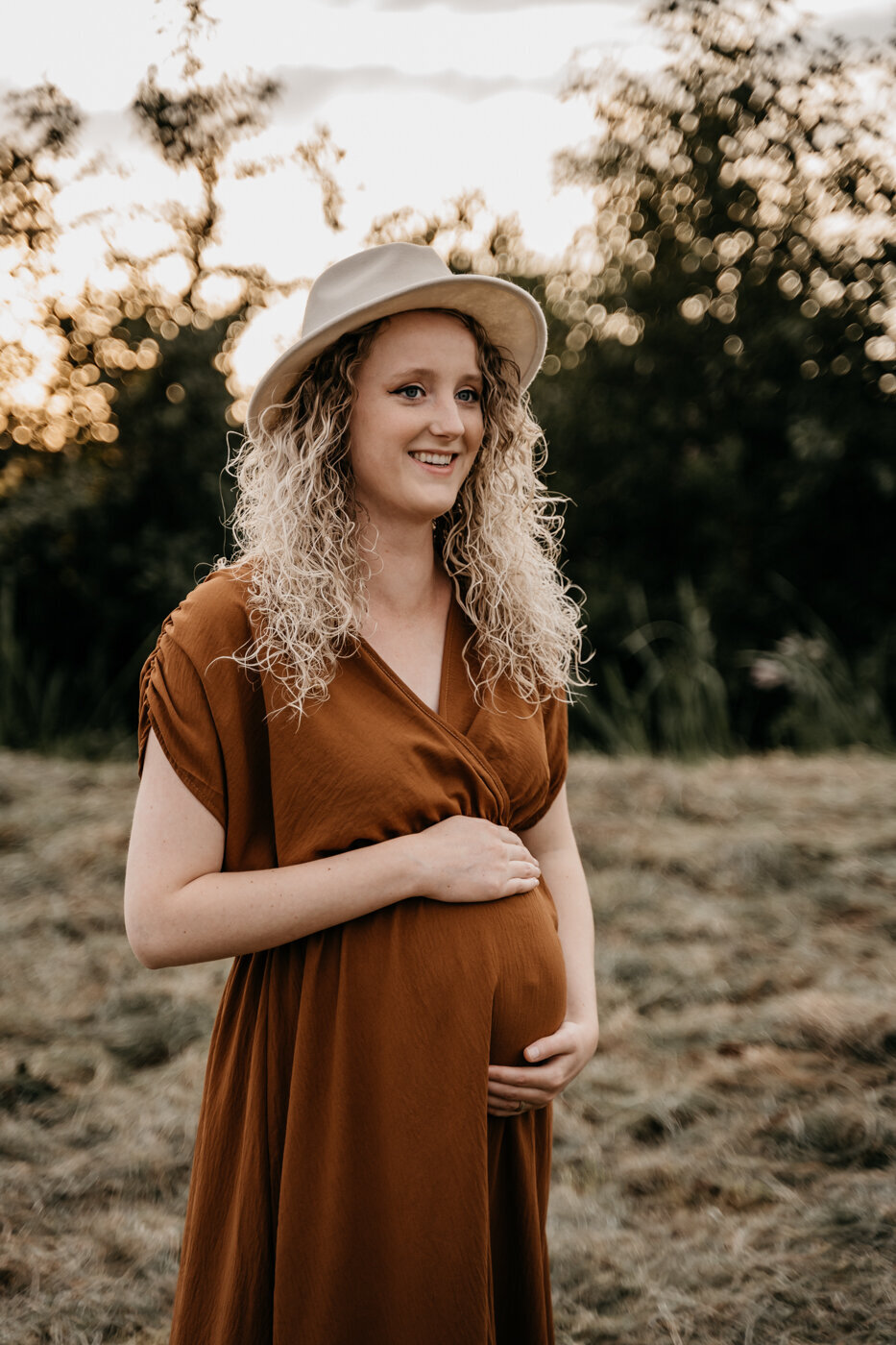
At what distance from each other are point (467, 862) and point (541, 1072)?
337mm

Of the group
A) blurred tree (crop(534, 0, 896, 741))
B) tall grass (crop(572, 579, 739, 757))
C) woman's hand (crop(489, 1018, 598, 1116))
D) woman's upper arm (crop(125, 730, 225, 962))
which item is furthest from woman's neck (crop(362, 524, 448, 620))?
blurred tree (crop(534, 0, 896, 741))

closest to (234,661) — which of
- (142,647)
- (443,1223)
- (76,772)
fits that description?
(443,1223)

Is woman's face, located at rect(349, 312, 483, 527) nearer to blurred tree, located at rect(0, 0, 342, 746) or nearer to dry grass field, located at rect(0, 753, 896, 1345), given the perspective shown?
dry grass field, located at rect(0, 753, 896, 1345)

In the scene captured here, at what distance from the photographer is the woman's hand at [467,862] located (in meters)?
1.46

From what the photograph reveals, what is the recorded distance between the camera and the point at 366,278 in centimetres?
157

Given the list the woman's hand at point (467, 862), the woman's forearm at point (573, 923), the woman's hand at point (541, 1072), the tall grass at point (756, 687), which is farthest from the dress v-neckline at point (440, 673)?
the tall grass at point (756, 687)

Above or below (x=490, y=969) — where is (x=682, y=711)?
above

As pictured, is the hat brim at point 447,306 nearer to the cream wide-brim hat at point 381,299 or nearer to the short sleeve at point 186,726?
the cream wide-brim hat at point 381,299

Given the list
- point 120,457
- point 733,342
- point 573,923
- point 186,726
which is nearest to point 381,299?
point 186,726

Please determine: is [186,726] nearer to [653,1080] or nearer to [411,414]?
[411,414]

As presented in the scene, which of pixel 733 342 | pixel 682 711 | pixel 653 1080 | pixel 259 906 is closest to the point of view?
pixel 259 906

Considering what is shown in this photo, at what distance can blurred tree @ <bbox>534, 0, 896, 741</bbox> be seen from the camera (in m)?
8.80

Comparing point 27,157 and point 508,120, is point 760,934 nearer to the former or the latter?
point 27,157

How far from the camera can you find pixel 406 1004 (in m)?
1.44
